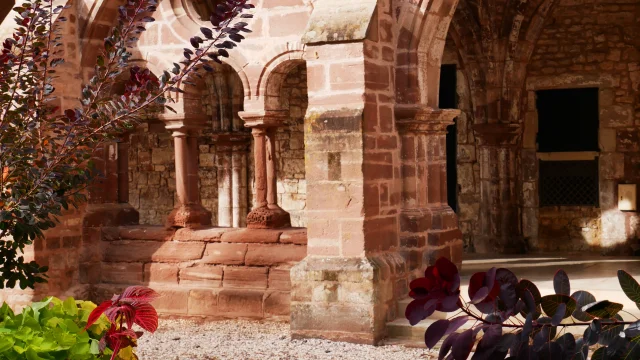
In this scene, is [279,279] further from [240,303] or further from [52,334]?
[52,334]

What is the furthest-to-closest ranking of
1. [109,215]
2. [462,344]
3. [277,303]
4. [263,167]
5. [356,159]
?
[109,215]
[263,167]
[277,303]
[356,159]
[462,344]

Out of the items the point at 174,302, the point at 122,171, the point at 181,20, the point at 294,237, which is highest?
the point at 181,20

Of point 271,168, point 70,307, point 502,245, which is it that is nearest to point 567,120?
point 502,245

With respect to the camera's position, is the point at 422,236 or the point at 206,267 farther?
the point at 206,267

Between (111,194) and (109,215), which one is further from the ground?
(111,194)

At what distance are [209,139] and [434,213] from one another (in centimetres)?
718

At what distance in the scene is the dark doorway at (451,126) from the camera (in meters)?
12.4

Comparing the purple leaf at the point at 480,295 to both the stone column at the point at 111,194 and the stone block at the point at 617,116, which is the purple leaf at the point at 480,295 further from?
the stone block at the point at 617,116

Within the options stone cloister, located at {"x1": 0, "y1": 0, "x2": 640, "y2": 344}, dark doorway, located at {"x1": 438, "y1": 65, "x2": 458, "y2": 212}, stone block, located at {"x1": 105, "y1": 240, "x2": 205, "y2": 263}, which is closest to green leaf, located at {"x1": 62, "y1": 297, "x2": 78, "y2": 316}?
stone cloister, located at {"x1": 0, "y1": 0, "x2": 640, "y2": 344}

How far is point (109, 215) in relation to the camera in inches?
346

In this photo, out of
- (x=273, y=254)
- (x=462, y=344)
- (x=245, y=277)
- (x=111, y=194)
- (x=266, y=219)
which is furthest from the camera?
Answer: (x=111, y=194)

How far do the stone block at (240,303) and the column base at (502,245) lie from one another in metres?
4.76

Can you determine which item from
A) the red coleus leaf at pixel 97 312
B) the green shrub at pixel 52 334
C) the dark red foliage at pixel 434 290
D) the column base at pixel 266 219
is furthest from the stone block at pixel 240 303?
the dark red foliage at pixel 434 290

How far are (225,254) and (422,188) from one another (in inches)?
75.8
